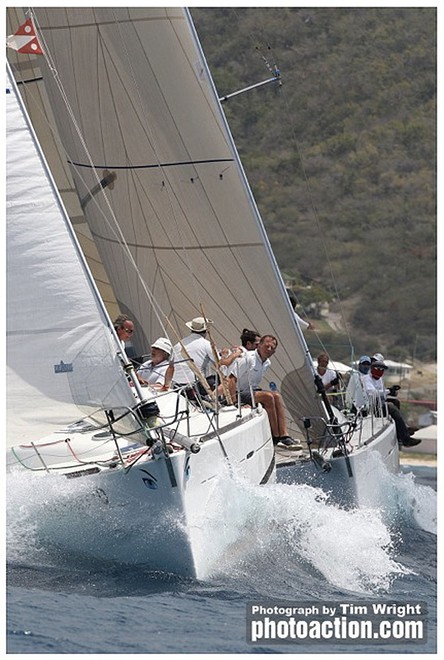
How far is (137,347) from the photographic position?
11.1 m

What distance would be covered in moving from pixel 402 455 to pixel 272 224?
13884mm

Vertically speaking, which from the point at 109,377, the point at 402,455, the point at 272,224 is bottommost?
the point at 402,455

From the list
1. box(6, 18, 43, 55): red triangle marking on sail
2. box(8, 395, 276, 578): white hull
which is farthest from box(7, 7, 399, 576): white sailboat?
box(8, 395, 276, 578): white hull

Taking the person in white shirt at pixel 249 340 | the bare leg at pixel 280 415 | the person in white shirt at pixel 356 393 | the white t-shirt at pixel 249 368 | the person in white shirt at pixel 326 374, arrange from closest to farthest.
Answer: the white t-shirt at pixel 249 368 → the bare leg at pixel 280 415 → the person in white shirt at pixel 249 340 → the person in white shirt at pixel 356 393 → the person in white shirt at pixel 326 374

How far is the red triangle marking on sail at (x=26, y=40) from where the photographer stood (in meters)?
8.53

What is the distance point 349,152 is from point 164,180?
30392 mm

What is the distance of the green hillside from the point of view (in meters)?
34.3

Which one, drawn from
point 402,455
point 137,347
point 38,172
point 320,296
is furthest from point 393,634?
point 320,296

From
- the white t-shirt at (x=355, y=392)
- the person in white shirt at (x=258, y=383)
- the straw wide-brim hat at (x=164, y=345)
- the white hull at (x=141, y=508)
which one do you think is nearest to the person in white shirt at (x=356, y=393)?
the white t-shirt at (x=355, y=392)

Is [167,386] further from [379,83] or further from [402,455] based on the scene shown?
[379,83]

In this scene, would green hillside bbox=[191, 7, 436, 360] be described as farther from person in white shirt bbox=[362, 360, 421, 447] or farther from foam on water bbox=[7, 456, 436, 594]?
foam on water bbox=[7, 456, 436, 594]

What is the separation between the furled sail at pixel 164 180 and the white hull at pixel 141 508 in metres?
2.93

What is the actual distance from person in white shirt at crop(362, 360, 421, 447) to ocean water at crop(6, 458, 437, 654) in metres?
1.99

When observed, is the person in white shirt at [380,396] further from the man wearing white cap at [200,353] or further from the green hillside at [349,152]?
the green hillside at [349,152]
